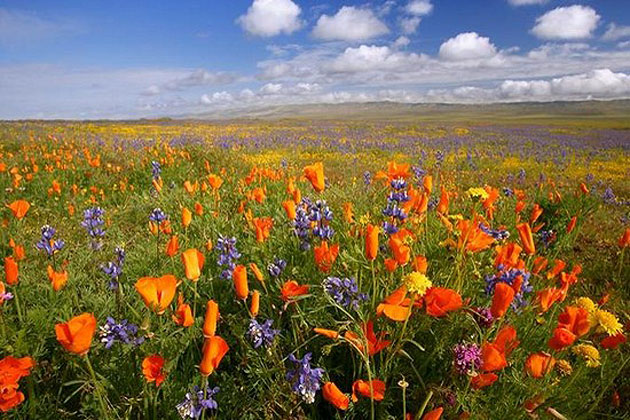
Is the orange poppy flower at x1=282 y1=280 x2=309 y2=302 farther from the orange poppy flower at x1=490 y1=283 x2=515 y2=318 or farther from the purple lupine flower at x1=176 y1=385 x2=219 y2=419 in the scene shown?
the orange poppy flower at x1=490 y1=283 x2=515 y2=318

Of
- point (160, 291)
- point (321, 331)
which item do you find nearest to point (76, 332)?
point (160, 291)

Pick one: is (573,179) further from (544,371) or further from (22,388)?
(22,388)

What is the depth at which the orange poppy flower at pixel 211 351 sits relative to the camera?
1.11 metres

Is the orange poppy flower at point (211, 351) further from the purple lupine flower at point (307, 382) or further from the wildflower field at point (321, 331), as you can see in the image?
the purple lupine flower at point (307, 382)

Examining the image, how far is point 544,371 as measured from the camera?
1.42 metres

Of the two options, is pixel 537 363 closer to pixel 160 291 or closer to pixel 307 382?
pixel 307 382

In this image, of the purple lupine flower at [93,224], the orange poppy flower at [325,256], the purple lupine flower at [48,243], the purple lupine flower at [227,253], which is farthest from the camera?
the purple lupine flower at [93,224]

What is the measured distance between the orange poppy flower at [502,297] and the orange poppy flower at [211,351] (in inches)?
33.3

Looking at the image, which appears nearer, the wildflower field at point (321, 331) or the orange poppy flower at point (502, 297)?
the orange poppy flower at point (502, 297)

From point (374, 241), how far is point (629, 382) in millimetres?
1794

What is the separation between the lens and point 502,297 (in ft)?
4.04

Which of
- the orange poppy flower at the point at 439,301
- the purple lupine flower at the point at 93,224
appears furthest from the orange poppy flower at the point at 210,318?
the purple lupine flower at the point at 93,224

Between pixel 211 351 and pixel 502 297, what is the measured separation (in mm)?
901

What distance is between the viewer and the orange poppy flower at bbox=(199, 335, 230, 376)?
1108 millimetres
